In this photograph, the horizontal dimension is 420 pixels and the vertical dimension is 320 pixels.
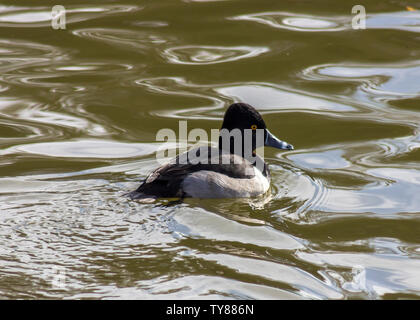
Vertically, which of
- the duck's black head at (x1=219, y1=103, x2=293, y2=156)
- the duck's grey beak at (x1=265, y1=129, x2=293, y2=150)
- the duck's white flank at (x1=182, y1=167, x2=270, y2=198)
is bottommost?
the duck's white flank at (x1=182, y1=167, x2=270, y2=198)

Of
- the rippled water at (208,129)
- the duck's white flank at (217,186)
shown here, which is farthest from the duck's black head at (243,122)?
the duck's white flank at (217,186)

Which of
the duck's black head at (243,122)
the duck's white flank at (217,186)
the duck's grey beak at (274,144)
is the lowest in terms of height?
the duck's white flank at (217,186)

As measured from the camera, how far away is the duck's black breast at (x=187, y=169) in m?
7.14

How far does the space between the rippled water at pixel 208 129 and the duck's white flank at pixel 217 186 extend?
0.11m

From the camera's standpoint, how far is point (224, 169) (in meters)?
7.41

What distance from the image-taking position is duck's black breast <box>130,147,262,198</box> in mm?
7141

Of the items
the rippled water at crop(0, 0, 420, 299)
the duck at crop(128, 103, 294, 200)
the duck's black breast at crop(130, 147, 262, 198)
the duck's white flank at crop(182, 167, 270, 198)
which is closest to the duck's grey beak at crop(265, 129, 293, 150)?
the duck at crop(128, 103, 294, 200)

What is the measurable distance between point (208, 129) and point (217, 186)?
6.98 feet

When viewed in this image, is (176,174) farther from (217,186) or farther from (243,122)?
(243,122)

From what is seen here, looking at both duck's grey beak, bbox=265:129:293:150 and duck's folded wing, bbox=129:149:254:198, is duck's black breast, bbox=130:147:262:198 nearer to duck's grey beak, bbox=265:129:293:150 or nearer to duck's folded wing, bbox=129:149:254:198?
duck's folded wing, bbox=129:149:254:198

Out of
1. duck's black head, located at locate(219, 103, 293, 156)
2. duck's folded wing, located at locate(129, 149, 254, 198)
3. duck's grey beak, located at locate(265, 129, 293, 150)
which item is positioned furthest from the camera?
duck's grey beak, located at locate(265, 129, 293, 150)

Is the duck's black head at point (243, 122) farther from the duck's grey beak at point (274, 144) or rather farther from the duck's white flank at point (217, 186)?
the duck's white flank at point (217, 186)

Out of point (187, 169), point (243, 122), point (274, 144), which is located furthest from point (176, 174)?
point (274, 144)

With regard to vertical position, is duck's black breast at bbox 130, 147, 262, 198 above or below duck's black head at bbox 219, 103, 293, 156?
below
